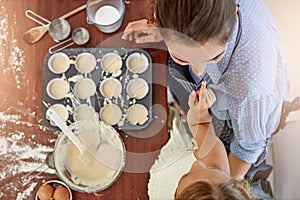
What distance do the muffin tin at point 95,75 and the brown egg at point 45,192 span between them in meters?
0.17

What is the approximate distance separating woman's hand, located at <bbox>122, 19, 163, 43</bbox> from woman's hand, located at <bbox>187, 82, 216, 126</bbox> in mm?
175

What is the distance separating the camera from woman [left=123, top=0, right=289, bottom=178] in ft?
2.91

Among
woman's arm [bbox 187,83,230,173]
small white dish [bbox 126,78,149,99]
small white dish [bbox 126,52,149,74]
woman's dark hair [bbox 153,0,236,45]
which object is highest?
woman's dark hair [bbox 153,0,236,45]

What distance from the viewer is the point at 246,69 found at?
3.37 ft

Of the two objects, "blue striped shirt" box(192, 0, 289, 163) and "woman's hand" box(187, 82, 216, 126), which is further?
"woman's hand" box(187, 82, 216, 126)

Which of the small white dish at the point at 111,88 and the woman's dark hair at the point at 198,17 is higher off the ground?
the woman's dark hair at the point at 198,17

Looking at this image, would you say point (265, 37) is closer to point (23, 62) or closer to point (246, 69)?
point (246, 69)

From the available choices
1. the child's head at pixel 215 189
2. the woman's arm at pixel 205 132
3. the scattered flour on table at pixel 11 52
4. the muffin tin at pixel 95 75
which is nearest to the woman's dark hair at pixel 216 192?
the child's head at pixel 215 189

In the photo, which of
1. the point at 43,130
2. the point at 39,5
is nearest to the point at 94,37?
the point at 39,5

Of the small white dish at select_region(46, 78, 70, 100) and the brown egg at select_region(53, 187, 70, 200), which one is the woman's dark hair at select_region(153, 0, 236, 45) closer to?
the small white dish at select_region(46, 78, 70, 100)

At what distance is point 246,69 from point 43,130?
1.73 ft

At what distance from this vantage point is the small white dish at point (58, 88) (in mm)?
1144

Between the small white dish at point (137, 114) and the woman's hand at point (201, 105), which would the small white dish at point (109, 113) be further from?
the woman's hand at point (201, 105)

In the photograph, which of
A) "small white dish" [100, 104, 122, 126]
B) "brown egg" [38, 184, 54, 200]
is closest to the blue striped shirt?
"small white dish" [100, 104, 122, 126]
